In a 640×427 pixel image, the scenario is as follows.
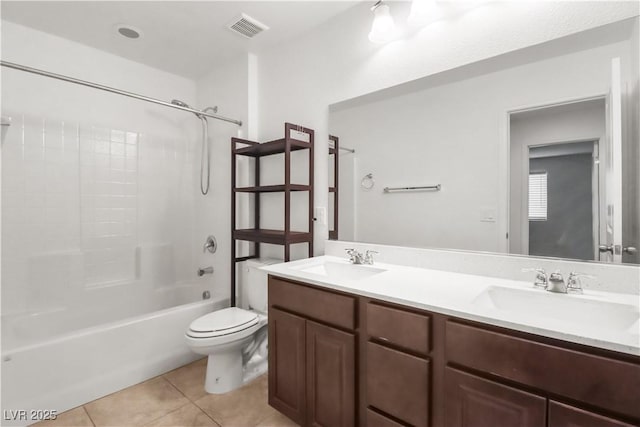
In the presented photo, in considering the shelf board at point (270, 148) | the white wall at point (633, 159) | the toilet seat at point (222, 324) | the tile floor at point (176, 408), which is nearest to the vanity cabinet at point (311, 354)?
the tile floor at point (176, 408)

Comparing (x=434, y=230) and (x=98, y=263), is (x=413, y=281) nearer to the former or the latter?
(x=434, y=230)

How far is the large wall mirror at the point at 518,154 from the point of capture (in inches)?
46.2

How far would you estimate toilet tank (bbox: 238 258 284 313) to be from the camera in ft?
7.39

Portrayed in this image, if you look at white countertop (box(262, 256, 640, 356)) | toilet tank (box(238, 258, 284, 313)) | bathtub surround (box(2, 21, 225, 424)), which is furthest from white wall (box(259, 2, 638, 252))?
bathtub surround (box(2, 21, 225, 424))

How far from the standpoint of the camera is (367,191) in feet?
6.24

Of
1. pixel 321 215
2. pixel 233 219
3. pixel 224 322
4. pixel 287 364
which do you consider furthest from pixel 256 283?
pixel 287 364

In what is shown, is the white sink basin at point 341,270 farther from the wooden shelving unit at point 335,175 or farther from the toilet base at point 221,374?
the toilet base at point 221,374

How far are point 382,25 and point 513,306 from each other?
1574mm

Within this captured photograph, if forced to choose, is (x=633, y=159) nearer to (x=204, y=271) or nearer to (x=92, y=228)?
(x=204, y=271)

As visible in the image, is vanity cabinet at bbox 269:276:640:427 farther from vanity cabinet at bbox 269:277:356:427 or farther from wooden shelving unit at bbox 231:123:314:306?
wooden shelving unit at bbox 231:123:314:306

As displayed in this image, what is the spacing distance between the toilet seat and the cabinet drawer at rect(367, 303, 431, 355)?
3.32 ft

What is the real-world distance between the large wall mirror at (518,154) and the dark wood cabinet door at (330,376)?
70cm

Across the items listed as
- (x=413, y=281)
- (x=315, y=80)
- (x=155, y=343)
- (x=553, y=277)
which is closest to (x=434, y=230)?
(x=413, y=281)

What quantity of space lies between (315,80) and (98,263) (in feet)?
7.80
